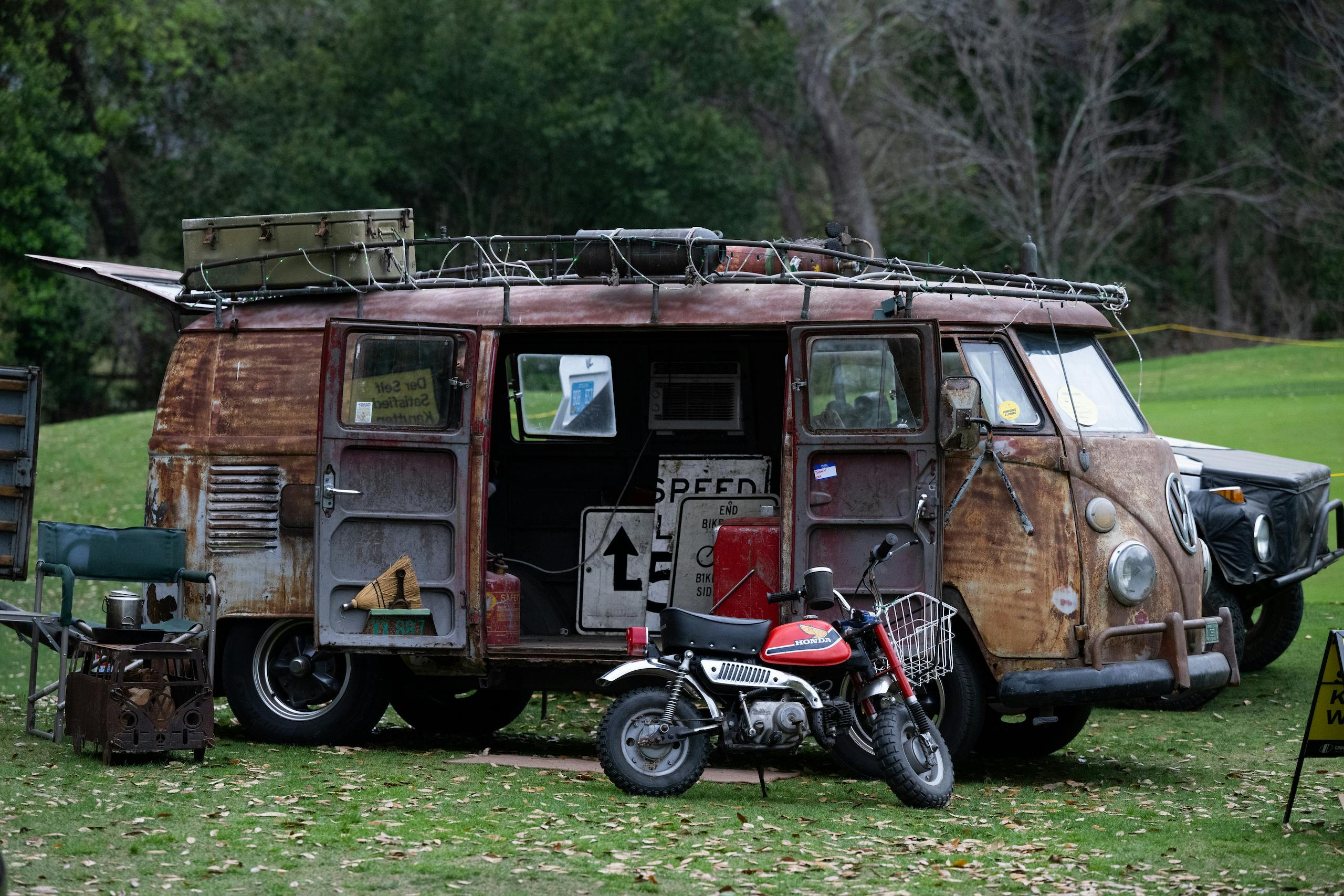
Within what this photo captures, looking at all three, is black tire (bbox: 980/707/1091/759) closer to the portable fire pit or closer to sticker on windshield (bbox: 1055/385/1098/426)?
sticker on windshield (bbox: 1055/385/1098/426)

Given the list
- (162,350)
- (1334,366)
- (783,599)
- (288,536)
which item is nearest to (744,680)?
(783,599)

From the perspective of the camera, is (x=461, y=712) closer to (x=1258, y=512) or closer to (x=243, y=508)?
(x=243, y=508)

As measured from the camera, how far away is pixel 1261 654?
40.3 ft

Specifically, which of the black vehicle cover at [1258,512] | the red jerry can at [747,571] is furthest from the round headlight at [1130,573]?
the black vehicle cover at [1258,512]

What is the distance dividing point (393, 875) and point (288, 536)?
3.42 metres

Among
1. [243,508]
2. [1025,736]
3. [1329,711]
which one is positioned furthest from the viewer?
[1025,736]

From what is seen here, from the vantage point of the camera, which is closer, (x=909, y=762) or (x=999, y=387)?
(x=909, y=762)

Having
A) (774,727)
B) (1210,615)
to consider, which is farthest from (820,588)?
(1210,615)

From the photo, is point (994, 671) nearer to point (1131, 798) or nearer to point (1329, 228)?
point (1131, 798)

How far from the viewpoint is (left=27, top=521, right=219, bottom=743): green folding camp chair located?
8.49 m

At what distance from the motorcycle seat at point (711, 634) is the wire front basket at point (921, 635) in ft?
2.15

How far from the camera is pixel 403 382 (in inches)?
339

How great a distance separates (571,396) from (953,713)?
12.1ft

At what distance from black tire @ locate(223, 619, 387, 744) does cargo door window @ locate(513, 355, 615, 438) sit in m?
2.17
